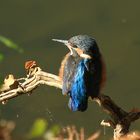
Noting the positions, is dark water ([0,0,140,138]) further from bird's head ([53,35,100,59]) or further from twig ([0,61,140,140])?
twig ([0,61,140,140])

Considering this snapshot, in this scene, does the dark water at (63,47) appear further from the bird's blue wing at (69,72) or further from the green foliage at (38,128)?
the green foliage at (38,128)

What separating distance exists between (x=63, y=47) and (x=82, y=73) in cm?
377

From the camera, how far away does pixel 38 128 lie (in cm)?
50

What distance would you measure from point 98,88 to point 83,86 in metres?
0.08

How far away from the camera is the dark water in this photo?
183 inches

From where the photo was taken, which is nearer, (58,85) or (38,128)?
(38,128)

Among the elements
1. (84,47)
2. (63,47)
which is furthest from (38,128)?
(63,47)

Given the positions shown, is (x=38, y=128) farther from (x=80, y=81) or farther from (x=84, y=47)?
(x=84, y=47)

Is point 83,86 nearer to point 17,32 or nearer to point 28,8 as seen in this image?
point 17,32

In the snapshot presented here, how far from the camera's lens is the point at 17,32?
5.35 metres

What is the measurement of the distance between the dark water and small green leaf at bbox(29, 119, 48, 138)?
3.94m

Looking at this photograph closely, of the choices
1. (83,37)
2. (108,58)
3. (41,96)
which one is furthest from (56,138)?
(108,58)

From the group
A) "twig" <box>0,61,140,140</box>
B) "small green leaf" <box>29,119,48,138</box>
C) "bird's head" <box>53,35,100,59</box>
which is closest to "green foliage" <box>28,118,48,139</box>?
"small green leaf" <box>29,119,48,138</box>

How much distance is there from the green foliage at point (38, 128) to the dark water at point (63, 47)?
394 cm
